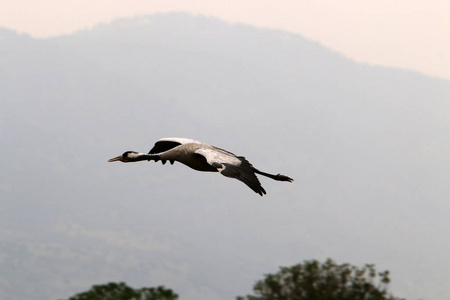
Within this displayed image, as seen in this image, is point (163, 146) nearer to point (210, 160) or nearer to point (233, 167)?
point (210, 160)

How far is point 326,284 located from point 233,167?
21550 millimetres

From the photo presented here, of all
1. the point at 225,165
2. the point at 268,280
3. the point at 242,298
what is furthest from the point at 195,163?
the point at 268,280

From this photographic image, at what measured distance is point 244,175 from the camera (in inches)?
725

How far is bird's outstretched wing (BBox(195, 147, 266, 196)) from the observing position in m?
17.8

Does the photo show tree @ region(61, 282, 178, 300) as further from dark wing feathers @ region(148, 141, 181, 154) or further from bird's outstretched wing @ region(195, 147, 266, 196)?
bird's outstretched wing @ region(195, 147, 266, 196)

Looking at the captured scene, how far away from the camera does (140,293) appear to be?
1420 inches

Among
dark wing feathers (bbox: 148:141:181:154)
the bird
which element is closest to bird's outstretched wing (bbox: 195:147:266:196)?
the bird

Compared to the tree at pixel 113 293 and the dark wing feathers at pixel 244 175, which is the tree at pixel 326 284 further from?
the dark wing feathers at pixel 244 175

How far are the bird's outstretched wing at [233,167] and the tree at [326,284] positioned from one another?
59.7 ft

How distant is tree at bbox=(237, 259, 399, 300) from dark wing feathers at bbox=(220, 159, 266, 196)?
20.2m

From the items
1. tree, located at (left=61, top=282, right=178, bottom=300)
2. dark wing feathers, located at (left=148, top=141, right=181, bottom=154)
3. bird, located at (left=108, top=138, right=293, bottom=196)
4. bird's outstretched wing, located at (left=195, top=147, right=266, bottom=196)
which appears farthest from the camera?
tree, located at (left=61, top=282, right=178, bottom=300)

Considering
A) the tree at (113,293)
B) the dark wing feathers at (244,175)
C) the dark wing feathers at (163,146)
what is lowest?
the dark wing feathers at (244,175)

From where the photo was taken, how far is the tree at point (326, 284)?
38.6 metres

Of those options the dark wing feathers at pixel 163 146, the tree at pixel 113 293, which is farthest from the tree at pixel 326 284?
the dark wing feathers at pixel 163 146
